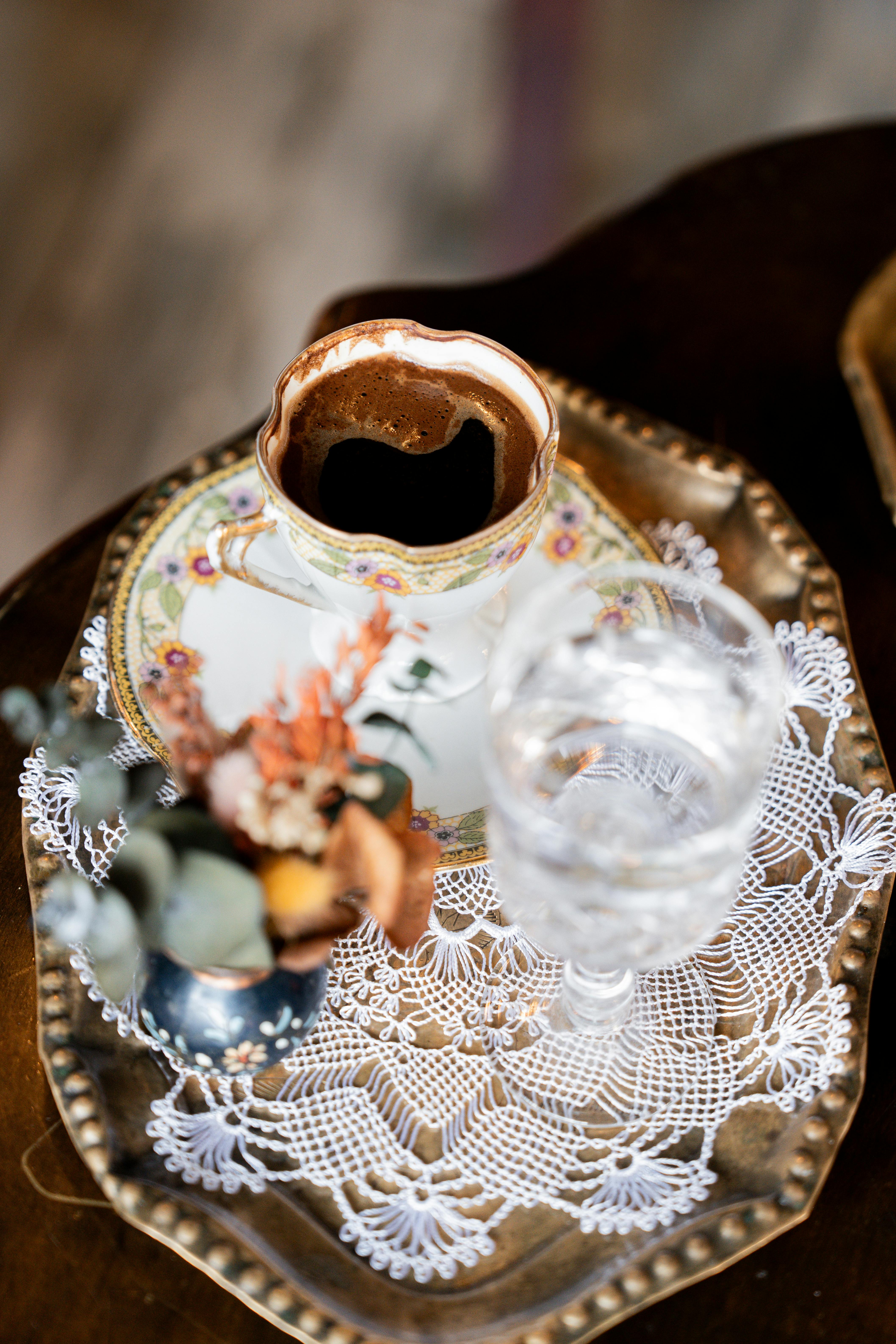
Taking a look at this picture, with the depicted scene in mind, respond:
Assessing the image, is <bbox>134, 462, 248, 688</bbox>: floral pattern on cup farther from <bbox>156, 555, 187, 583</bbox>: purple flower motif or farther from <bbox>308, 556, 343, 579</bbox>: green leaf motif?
<bbox>308, 556, 343, 579</bbox>: green leaf motif

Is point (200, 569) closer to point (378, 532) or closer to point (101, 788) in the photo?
point (378, 532)

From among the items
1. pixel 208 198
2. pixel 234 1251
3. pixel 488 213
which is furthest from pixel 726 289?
pixel 208 198

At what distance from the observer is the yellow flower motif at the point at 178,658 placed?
726 millimetres

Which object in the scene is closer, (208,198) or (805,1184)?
(805,1184)

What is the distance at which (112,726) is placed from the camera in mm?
535

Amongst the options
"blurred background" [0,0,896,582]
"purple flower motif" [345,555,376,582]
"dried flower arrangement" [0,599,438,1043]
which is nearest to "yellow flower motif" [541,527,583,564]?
"purple flower motif" [345,555,376,582]

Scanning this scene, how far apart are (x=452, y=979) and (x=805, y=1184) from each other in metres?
0.21

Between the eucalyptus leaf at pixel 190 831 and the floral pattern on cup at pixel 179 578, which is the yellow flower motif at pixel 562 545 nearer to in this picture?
the floral pattern on cup at pixel 179 578

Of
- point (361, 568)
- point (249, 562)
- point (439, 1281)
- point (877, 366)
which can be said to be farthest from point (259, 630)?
point (877, 366)

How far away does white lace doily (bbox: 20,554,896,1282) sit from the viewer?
564 mm

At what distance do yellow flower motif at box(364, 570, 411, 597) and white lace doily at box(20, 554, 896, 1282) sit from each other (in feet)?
0.58

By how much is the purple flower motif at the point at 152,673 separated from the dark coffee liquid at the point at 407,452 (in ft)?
0.48

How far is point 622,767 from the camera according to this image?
609mm

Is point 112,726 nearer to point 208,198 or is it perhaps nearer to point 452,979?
point 452,979
